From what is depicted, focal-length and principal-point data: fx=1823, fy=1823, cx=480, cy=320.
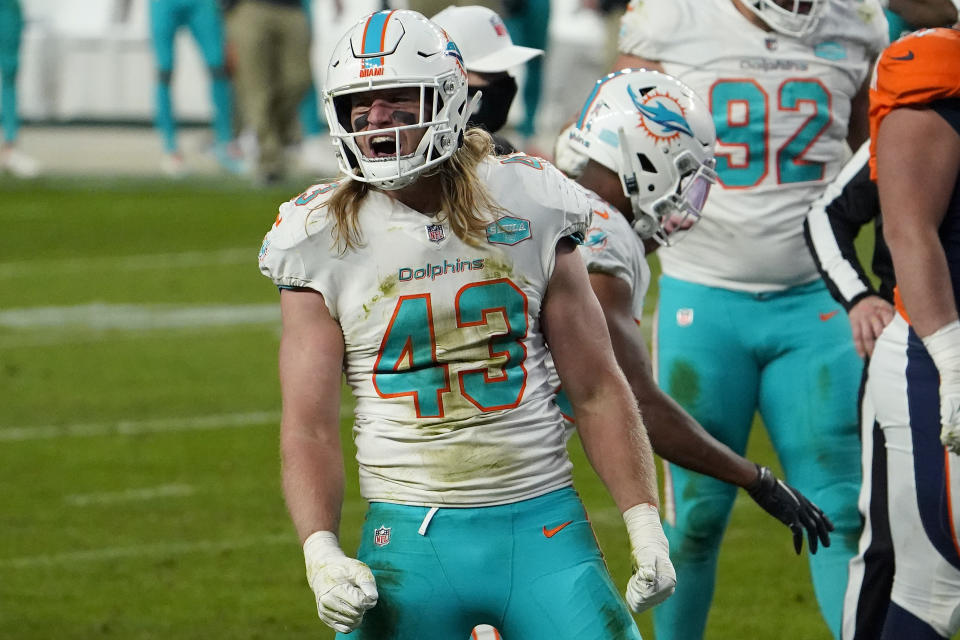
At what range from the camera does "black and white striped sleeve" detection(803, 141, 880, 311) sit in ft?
14.3

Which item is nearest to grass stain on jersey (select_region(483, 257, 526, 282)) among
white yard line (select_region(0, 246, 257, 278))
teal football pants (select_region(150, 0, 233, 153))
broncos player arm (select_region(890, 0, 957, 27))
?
broncos player arm (select_region(890, 0, 957, 27))

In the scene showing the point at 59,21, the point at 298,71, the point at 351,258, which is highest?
the point at 351,258

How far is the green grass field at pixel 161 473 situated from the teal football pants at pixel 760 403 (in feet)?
2.42

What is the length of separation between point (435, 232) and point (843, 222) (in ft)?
4.76

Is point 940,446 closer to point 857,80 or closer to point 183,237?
point 857,80

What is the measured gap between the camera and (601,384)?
3.48 meters

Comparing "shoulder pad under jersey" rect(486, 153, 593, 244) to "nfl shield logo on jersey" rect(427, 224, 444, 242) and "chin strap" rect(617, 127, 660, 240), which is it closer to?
"nfl shield logo on jersey" rect(427, 224, 444, 242)

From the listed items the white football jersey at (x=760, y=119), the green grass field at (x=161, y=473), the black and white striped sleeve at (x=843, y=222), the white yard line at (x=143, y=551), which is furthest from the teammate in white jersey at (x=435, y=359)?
the white yard line at (x=143, y=551)

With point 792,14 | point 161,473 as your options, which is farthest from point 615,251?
point 161,473

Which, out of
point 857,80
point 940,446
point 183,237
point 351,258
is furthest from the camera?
point 183,237

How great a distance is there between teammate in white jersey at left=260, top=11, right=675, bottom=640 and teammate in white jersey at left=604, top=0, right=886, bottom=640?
1.59m

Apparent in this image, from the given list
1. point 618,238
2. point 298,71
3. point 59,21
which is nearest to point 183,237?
point 298,71

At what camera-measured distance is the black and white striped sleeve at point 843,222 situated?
14.3 feet

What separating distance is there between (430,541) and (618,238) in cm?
98
